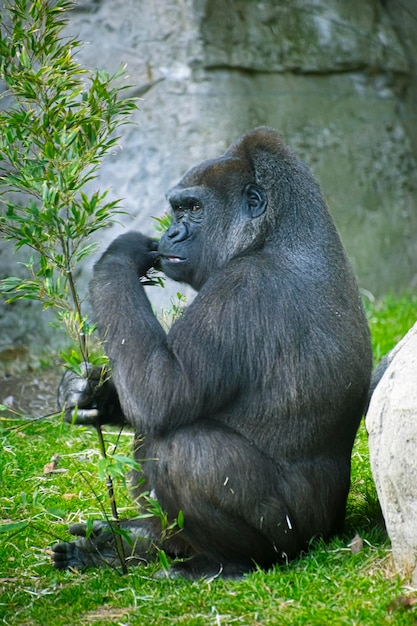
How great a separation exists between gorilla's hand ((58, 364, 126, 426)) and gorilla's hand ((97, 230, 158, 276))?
1.61ft

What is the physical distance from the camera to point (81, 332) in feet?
11.2

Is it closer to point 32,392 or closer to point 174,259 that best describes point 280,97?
point 32,392

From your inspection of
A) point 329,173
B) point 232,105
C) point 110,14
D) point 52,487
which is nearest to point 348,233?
point 329,173

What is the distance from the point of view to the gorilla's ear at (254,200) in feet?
12.8

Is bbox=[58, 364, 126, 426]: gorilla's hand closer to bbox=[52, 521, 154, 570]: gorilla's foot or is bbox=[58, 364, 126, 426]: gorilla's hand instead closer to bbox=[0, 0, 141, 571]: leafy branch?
bbox=[0, 0, 141, 571]: leafy branch

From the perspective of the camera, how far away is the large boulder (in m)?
3.09

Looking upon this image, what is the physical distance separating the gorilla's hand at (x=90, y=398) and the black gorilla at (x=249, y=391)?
0.01 meters

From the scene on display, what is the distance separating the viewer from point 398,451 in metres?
3.11

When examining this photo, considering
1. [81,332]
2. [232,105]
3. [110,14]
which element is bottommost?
[81,332]

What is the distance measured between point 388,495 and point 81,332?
1258mm

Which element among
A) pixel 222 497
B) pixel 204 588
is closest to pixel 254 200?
pixel 222 497

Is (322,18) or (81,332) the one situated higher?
(322,18)

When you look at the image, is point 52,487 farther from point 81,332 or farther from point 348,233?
point 348,233

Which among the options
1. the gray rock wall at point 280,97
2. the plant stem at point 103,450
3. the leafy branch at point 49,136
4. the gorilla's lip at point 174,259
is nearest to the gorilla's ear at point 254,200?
the gorilla's lip at point 174,259
